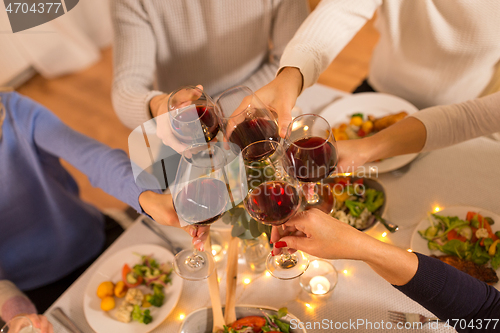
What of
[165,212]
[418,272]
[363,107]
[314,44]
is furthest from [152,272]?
[363,107]

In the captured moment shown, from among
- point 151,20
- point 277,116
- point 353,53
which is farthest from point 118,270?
point 353,53

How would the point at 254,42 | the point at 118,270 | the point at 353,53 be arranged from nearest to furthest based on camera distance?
the point at 118,270 → the point at 254,42 → the point at 353,53

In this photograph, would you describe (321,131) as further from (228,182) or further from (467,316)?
(467,316)

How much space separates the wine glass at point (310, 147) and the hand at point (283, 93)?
0.06 meters

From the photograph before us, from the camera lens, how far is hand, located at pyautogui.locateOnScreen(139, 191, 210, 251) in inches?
32.2

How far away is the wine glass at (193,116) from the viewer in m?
0.83

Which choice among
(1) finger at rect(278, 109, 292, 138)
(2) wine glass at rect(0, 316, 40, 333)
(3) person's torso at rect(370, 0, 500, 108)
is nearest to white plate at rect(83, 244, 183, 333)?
(2) wine glass at rect(0, 316, 40, 333)

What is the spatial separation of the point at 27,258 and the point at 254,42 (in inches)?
46.1

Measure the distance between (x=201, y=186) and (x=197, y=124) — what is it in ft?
0.60

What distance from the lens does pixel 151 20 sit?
48.9 inches

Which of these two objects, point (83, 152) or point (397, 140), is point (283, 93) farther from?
point (83, 152)

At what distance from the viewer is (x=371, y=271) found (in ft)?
3.07

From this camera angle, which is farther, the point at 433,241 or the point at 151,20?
the point at 151,20

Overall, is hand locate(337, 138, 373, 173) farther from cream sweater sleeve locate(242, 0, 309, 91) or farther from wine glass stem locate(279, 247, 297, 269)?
cream sweater sleeve locate(242, 0, 309, 91)
